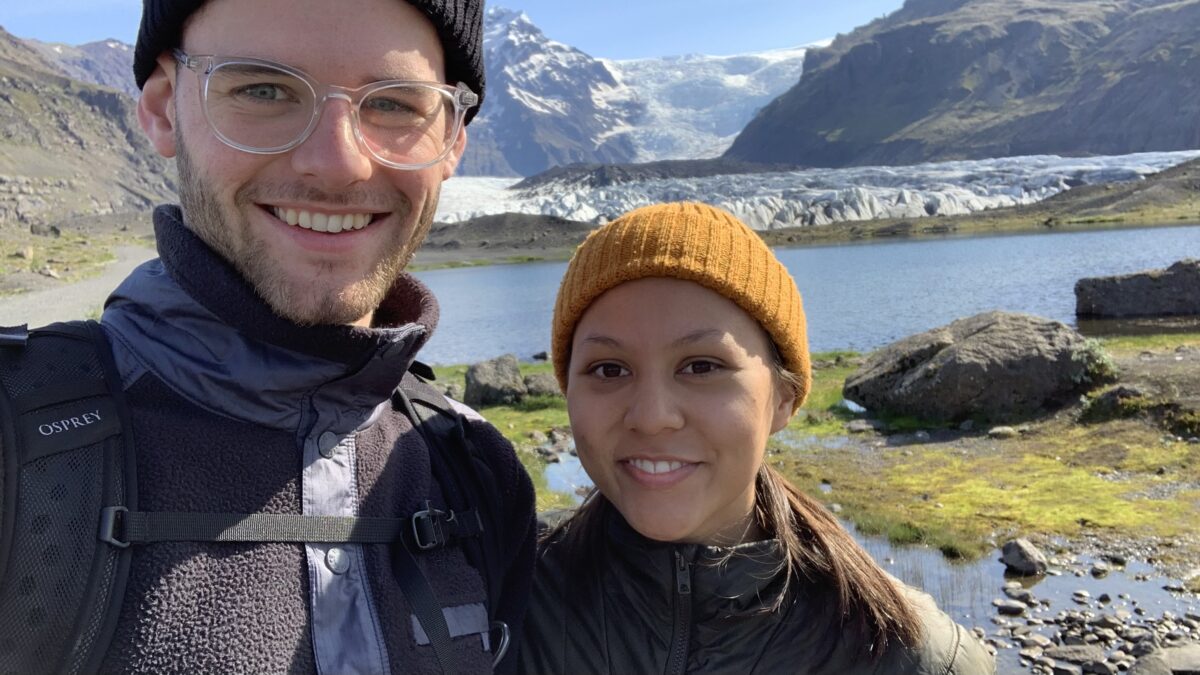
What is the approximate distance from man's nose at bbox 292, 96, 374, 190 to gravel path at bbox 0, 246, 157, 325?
2617cm

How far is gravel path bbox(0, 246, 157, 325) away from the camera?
29.3 m

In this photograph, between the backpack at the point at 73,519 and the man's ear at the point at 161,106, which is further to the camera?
the man's ear at the point at 161,106

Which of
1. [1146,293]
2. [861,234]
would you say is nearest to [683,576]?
[1146,293]

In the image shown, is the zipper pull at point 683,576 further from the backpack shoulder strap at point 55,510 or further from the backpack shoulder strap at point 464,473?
the backpack shoulder strap at point 55,510

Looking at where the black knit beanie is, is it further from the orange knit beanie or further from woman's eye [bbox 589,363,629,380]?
woman's eye [bbox 589,363,629,380]

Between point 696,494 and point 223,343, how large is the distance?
148 centimetres

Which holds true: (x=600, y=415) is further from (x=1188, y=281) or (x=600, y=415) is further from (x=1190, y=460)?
(x=1188, y=281)

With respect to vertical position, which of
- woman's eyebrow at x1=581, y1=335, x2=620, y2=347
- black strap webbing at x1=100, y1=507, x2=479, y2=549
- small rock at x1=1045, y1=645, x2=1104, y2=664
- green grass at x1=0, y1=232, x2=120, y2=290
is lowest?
green grass at x1=0, y1=232, x2=120, y2=290

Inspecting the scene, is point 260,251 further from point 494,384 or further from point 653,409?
point 494,384

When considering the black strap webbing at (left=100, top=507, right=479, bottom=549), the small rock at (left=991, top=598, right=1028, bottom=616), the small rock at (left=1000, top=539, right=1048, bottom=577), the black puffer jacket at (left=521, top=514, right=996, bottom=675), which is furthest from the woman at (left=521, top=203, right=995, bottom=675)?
the small rock at (left=1000, top=539, right=1048, bottom=577)

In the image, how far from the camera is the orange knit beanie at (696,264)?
2709mm

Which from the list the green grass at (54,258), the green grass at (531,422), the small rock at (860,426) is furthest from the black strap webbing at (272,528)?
the green grass at (54,258)

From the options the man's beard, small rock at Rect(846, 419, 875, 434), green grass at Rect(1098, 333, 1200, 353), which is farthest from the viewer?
green grass at Rect(1098, 333, 1200, 353)

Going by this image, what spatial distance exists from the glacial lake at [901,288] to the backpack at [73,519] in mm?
15610
